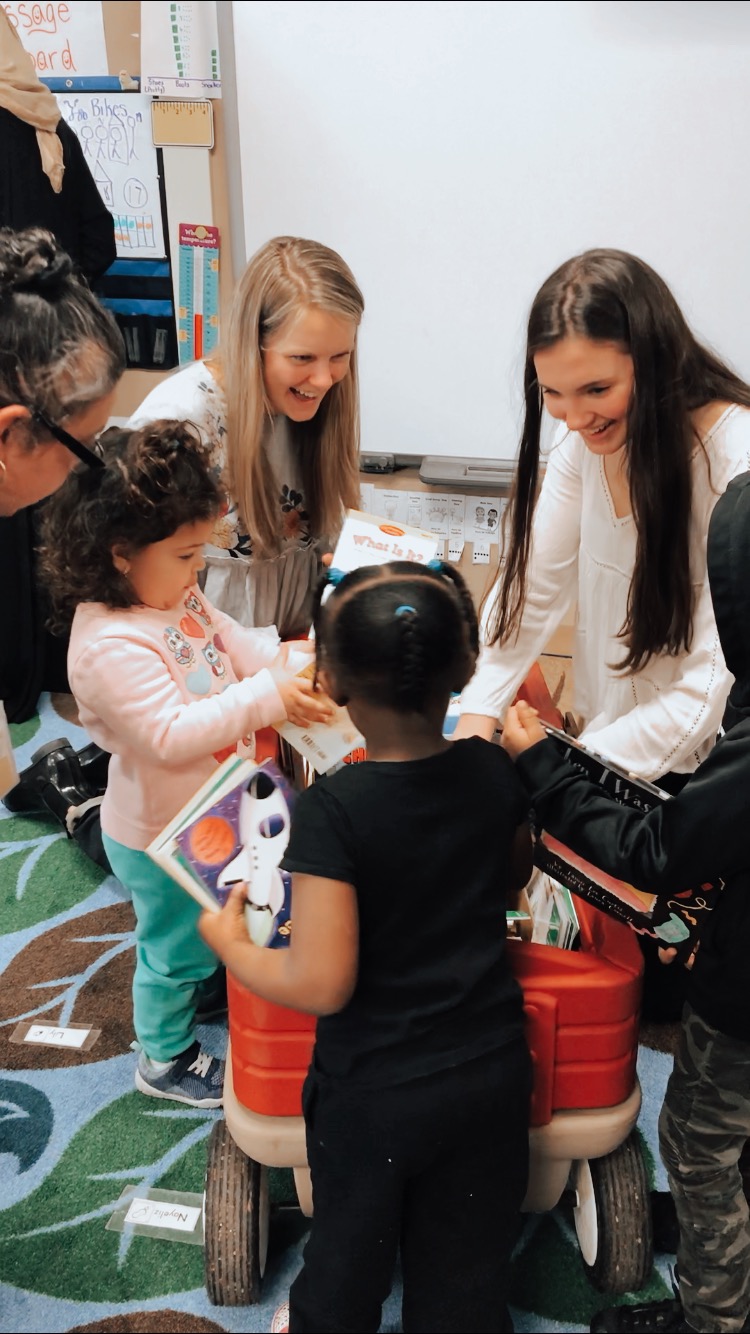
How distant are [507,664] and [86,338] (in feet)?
2.11

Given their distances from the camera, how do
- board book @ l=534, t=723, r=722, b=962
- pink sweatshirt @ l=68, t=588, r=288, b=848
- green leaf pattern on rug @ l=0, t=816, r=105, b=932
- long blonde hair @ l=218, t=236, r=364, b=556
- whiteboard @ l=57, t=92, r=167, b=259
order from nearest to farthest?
board book @ l=534, t=723, r=722, b=962 → pink sweatshirt @ l=68, t=588, r=288, b=848 → long blonde hair @ l=218, t=236, r=364, b=556 → green leaf pattern on rug @ l=0, t=816, r=105, b=932 → whiteboard @ l=57, t=92, r=167, b=259

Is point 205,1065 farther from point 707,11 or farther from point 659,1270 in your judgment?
point 707,11

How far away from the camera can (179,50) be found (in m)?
2.21

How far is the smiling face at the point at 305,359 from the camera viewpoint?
4.38 feet

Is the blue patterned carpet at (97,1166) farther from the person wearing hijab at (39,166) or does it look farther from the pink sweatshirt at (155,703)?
the person wearing hijab at (39,166)

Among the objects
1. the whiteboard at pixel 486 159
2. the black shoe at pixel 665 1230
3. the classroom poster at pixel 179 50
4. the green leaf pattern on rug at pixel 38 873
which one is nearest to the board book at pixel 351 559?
the black shoe at pixel 665 1230

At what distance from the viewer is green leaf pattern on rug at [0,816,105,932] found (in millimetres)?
1704

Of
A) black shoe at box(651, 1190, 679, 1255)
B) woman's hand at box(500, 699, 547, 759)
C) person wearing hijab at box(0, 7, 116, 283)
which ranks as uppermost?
person wearing hijab at box(0, 7, 116, 283)

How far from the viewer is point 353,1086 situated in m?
0.85

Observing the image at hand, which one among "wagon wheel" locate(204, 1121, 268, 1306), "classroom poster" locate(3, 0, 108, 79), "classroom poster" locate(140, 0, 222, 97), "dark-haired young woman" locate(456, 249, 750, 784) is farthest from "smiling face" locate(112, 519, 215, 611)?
"classroom poster" locate(3, 0, 108, 79)

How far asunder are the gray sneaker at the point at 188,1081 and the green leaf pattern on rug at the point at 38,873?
448 millimetres

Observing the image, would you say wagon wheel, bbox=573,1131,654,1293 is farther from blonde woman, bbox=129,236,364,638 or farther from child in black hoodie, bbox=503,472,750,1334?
blonde woman, bbox=129,236,364,638

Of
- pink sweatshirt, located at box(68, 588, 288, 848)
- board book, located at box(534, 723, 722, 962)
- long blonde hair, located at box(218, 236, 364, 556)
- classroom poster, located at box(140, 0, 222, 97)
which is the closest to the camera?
board book, located at box(534, 723, 722, 962)

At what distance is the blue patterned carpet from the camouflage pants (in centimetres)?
12
